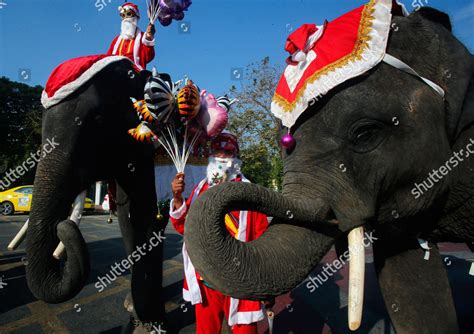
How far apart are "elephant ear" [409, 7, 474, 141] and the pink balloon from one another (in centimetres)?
165

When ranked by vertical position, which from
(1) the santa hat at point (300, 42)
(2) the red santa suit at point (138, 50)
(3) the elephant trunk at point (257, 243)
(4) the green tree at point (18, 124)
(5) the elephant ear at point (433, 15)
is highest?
(4) the green tree at point (18, 124)

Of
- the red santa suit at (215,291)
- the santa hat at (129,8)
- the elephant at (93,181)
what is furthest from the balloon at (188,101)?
the santa hat at (129,8)

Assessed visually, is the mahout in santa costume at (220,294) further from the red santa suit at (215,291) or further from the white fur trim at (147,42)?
the white fur trim at (147,42)

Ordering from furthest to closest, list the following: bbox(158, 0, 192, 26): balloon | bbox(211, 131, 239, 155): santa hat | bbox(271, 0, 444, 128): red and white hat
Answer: bbox(158, 0, 192, 26): balloon → bbox(211, 131, 239, 155): santa hat → bbox(271, 0, 444, 128): red and white hat

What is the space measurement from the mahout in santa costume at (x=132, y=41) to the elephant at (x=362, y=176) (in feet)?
9.74

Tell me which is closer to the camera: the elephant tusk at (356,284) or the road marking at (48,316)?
the elephant tusk at (356,284)

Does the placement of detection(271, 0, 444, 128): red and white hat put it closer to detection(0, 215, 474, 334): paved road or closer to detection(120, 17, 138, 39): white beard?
detection(0, 215, 474, 334): paved road

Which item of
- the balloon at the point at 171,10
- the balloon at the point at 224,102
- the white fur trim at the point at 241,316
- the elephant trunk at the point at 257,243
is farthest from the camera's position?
the balloon at the point at 171,10

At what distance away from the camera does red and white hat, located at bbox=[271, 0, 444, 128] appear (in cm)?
136

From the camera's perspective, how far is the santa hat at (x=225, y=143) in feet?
8.70

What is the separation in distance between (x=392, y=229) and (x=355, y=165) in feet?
1.48

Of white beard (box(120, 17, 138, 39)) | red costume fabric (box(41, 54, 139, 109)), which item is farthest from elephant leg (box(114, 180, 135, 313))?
white beard (box(120, 17, 138, 39))

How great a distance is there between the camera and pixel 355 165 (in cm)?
135

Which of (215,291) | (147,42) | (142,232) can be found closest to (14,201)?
(147,42)
